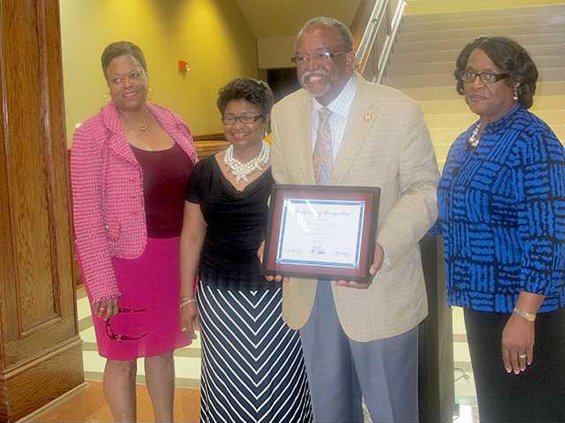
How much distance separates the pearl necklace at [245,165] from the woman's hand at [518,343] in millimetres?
931

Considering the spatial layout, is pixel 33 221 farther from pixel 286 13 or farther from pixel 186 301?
pixel 286 13

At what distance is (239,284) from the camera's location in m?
2.29

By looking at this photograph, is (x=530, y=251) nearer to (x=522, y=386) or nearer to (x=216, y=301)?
(x=522, y=386)

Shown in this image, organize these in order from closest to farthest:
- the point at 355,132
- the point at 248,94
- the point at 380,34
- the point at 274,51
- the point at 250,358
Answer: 1. the point at 355,132
2. the point at 248,94
3. the point at 250,358
4. the point at 380,34
5. the point at 274,51

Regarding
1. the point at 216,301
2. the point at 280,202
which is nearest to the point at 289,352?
the point at 216,301

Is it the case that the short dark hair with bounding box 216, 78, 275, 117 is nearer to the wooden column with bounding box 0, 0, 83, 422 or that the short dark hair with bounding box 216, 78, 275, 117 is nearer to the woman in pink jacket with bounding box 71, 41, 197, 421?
the woman in pink jacket with bounding box 71, 41, 197, 421

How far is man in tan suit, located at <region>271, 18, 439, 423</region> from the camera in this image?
1.83 metres

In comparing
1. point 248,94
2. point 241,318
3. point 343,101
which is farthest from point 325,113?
point 241,318

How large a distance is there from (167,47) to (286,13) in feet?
11.3

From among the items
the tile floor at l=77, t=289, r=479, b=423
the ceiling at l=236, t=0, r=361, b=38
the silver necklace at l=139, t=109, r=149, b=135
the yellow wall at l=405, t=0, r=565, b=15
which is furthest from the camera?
the ceiling at l=236, t=0, r=361, b=38

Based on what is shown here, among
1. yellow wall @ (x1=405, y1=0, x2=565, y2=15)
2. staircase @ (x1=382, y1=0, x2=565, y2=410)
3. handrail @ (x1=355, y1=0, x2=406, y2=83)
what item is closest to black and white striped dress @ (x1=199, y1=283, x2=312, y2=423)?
handrail @ (x1=355, y1=0, x2=406, y2=83)

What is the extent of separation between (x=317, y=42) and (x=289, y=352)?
107cm

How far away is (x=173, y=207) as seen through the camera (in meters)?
2.51

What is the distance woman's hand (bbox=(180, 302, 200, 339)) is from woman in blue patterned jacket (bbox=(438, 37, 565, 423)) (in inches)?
36.8
